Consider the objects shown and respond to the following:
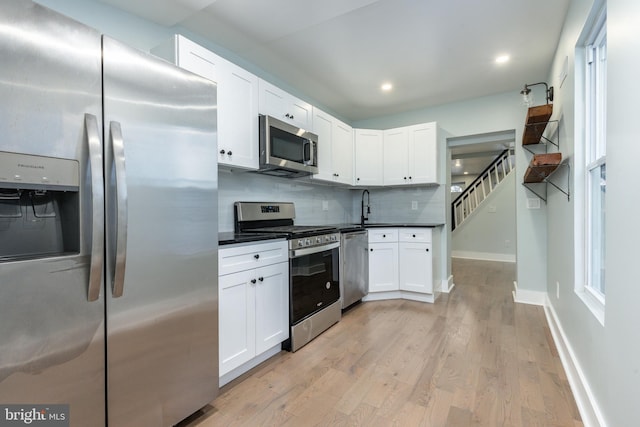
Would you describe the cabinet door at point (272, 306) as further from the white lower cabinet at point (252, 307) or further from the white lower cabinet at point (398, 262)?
the white lower cabinet at point (398, 262)

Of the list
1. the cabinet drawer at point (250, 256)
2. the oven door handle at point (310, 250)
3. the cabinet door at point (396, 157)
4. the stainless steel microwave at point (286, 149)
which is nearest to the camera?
the cabinet drawer at point (250, 256)

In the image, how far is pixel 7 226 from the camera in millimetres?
1041

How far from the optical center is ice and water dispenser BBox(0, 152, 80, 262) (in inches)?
38.3

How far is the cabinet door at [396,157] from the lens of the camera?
3.93 m

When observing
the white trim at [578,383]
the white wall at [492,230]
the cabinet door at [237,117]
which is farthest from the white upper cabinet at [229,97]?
the white wall at [492,230]

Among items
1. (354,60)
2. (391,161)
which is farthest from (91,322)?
(391,161)

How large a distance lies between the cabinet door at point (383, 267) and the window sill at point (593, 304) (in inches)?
75.5

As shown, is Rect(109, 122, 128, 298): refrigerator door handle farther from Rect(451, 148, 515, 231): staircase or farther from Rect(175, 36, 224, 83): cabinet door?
Rect(451, 148, 515, 231): staircase

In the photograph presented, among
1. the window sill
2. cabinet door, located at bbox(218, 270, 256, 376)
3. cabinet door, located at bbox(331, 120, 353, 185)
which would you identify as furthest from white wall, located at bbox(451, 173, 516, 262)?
cabinet door, located at bbox(218, 270, 256, 376)

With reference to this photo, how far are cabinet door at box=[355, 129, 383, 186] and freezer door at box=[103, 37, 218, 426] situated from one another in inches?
103

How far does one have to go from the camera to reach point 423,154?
381 centimetres

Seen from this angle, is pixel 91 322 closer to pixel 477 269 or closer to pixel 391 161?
pixel 391 161

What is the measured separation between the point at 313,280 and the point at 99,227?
1.73 meters

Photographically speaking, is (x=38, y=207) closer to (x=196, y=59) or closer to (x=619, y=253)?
(x=196, y=59)
